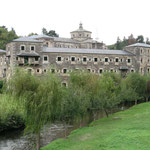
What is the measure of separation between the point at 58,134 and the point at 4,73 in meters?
27.7

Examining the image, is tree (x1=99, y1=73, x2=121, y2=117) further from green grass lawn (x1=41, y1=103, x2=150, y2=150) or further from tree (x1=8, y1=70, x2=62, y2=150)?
tree (x1=8, y1=70, x2=62, y2=150)

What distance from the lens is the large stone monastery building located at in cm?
4528

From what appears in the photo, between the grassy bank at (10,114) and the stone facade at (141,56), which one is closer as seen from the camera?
the grassy bank at (10,114)

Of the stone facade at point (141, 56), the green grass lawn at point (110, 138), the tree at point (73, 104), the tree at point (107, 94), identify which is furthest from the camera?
the stone facade at point (141, 56)

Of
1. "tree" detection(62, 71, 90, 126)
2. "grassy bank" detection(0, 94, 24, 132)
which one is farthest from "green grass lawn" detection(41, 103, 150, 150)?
"grassy bank" detection(0, 94, 24, 132)

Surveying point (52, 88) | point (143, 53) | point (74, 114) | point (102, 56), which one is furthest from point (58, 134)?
point (143, 53)

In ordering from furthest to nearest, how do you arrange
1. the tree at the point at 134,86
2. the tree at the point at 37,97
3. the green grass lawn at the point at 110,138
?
the tree at the point at 134,86
the green grass lawn at the point at 110,138
the tree at the point at 37,97

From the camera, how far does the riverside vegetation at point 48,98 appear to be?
19734 mm

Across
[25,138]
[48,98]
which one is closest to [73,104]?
[48,98]

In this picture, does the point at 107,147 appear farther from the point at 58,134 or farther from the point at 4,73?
the point at 4,73

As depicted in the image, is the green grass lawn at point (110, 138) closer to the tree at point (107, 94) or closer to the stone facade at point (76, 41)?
the tree at point (107, 94)

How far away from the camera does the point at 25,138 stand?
84.0ft

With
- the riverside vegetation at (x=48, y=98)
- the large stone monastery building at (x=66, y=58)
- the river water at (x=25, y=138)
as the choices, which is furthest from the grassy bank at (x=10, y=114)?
the large stone monastery building at (x=66, y=58)

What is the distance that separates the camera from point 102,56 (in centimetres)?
5141
